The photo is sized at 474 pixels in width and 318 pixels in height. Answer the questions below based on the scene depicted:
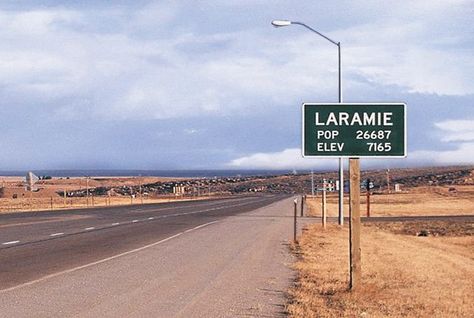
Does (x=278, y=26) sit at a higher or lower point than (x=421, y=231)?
higher

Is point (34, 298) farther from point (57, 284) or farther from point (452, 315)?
point (452, 315)

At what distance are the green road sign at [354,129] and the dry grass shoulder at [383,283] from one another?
2.33 meters

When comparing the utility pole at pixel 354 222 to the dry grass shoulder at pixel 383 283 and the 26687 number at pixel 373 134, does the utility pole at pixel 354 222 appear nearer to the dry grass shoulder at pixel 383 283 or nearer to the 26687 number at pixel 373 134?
the dry grass shoulder at pixel 383 283

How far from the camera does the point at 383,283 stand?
1507 cm

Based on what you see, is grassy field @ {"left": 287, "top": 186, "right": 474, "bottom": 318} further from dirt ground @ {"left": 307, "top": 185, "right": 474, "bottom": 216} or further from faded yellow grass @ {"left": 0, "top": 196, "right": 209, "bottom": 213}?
faded yellow grass @ {"left": 0, "top": 196, "right": 209, "bottom": 213}

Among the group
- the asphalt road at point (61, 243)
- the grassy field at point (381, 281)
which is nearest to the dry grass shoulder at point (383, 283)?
the grassy field at point (381, 281)

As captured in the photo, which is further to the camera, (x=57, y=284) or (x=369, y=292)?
(x=57, y=284)

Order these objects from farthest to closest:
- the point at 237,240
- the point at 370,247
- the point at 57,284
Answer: the point at 237,240 < the point at 370,247 < the point at 57,284

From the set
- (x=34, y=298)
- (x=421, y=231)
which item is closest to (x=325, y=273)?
(x=34, y=298)

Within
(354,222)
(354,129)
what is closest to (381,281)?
(354,222)

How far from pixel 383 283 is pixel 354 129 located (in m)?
3.18

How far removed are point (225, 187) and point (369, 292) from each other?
5797 inches

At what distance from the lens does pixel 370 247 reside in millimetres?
24609

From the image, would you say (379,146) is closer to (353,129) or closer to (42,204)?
(353,129)
